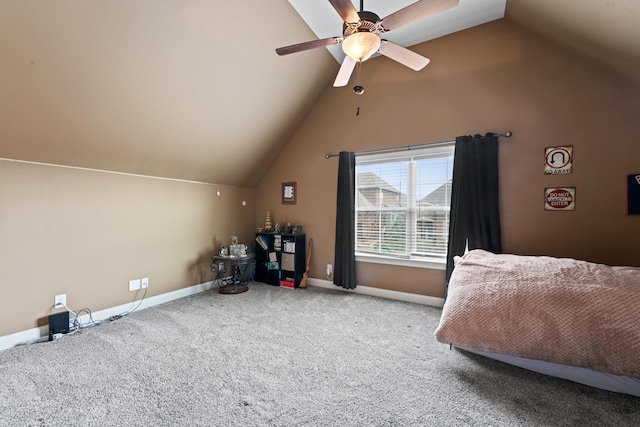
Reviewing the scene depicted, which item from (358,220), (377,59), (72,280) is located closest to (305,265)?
(358,220)

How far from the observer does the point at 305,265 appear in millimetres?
4160

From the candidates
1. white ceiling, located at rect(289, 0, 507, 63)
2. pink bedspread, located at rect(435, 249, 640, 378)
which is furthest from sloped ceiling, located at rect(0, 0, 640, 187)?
pink bedspread, located at rect(435, 249, 640, 378)

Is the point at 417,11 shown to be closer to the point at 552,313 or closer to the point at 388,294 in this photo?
the point at 552,313

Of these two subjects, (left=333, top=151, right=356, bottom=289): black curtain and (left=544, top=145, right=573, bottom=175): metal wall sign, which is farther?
(left=333, top=151, right=356, bottom=289): black curtain

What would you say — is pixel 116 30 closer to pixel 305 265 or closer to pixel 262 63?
pixel 262 63

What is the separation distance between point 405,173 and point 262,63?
2177mm

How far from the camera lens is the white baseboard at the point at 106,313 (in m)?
2.25

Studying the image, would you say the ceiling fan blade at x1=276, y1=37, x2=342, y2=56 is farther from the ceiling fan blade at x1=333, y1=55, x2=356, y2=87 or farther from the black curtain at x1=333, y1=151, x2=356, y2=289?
the black curtain at x1=333, y1=151, x2=356, y2=289

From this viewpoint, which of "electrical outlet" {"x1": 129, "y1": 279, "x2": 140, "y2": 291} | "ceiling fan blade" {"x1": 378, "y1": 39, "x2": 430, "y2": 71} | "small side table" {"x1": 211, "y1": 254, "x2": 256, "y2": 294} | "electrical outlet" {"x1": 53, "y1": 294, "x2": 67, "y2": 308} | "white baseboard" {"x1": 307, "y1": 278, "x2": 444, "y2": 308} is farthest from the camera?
"small side table" {"x1": 211, "y1": 254, "x2": 256, "y2": 294}

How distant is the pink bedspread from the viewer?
4.93 ft

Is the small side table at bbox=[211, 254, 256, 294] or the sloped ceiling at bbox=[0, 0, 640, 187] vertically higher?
the sloped ceiling at bbox=[0, 0, 640, 187]

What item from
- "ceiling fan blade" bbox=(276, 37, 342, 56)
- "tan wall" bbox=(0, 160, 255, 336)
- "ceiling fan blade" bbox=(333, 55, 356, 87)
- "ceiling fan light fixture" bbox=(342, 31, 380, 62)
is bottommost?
"tan wall" bbox=(0, 160, 255, 336)

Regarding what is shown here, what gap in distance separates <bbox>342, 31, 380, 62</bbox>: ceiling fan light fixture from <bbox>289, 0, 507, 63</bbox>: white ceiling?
104 centimetres

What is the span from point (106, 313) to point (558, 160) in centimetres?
487
